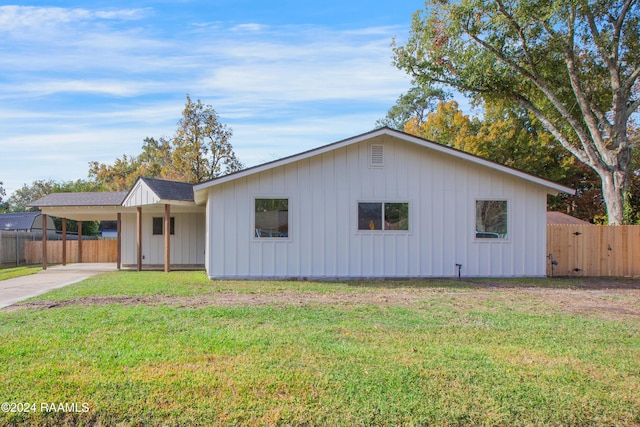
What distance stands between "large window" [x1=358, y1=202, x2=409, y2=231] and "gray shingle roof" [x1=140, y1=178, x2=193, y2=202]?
5.79 meters

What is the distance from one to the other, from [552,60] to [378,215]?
39.7ft

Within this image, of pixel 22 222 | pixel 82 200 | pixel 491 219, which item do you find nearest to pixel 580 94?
pixel 491 219

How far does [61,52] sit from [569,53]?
1714cm

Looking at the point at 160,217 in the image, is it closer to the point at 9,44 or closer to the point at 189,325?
the point at 9,44

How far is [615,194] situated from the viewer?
58.1 ft

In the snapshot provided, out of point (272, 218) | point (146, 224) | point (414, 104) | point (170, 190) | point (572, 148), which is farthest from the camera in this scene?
point (414, 104)

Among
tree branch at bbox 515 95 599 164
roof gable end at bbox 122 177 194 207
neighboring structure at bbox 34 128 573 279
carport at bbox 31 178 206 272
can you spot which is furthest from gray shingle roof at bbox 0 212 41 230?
tree branch at bbox 515 95 599 164

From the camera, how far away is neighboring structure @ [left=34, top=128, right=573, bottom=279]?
12.9 metres

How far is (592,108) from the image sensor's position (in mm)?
19422

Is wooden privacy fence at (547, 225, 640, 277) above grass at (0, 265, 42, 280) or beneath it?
above

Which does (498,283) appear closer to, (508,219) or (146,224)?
(508,219)

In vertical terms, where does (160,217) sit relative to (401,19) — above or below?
below

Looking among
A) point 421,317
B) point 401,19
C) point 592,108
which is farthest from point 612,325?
point 401,19

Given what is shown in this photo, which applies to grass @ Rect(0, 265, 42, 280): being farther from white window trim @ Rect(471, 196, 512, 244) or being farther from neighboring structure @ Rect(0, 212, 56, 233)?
white window trim @ Rect(471, 196, 512, 244)
